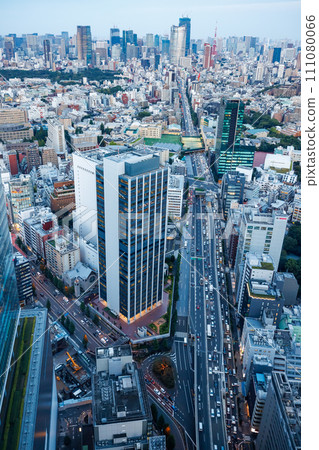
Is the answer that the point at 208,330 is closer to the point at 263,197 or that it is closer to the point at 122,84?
the point at 263,197

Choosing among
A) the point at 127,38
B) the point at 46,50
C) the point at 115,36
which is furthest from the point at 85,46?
the point at 115,36

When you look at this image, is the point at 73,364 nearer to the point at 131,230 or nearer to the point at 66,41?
the point at 131,230

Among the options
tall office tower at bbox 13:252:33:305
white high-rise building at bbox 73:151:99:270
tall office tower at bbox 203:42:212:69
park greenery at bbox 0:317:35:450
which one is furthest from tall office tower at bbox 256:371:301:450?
tall office tower at bbox 203:42:212:69

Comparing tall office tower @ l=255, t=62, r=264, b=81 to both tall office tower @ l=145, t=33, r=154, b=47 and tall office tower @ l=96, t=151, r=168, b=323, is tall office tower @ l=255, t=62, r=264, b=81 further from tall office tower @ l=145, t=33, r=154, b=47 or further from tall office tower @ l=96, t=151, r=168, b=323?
tall office tower @ l=96, t=151, r=168, b=323

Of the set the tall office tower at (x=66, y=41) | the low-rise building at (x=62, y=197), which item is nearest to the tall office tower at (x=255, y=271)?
the low-rise building at (x=62, y=197)

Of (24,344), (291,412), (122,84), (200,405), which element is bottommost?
(200,405)

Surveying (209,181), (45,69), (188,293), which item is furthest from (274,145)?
(45,69)

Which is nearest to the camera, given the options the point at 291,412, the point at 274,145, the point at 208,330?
the point at 291,412
